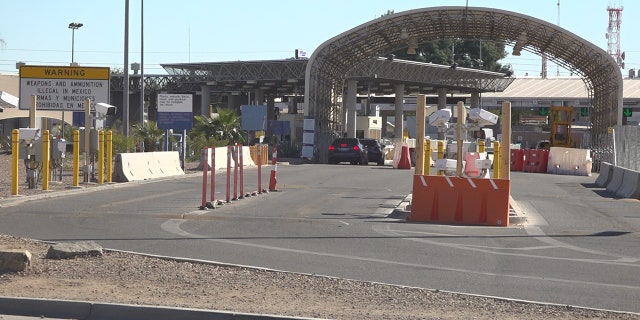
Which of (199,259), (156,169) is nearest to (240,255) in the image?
(199,259)

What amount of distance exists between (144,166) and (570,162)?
2389cm

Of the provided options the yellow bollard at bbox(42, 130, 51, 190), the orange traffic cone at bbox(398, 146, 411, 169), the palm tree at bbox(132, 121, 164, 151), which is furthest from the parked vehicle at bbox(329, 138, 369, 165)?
the yellow bollard at bbox(42, 130, 51, 190)

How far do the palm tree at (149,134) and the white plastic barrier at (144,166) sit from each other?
9.86 m

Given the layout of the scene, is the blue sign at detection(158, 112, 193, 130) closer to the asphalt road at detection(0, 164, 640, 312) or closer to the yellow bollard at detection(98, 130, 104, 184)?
the yellow bollard at detection(98, 130, 104, 184)

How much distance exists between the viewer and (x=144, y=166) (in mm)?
31641

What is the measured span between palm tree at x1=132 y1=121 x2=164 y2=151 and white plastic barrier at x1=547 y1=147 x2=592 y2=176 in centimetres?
1930

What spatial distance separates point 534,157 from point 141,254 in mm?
39650

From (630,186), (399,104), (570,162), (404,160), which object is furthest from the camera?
(399,104)

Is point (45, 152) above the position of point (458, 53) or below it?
below

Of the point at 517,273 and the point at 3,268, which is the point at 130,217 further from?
the point at 517,273

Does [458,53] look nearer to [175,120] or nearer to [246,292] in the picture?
[175,120]

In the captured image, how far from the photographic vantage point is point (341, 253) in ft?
45.4

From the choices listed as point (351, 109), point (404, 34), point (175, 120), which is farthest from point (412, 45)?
point (351, 109)

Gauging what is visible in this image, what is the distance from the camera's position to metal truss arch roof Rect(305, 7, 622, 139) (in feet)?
170
